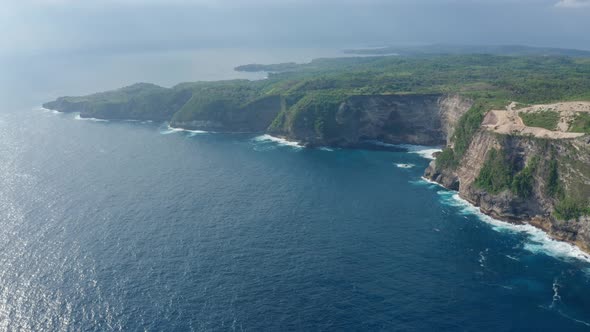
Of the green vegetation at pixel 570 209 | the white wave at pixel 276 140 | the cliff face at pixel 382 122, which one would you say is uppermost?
the cliff face at pixel 382 122

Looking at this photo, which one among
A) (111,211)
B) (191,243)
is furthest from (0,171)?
(191,243)

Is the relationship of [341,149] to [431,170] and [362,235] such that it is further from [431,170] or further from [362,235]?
[362,235]

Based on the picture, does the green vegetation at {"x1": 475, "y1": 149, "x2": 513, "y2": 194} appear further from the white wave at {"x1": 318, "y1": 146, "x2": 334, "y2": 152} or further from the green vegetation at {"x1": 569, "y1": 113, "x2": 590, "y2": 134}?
the white wave at {"x1": 318, "y1": 146, "x2": 334, "y2": 152}

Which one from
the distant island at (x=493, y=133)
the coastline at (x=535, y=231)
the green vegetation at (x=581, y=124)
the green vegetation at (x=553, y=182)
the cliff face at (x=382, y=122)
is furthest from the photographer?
the cliff face at (x=382, y=122)

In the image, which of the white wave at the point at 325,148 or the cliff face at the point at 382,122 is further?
the cliff face at the point at 382,122

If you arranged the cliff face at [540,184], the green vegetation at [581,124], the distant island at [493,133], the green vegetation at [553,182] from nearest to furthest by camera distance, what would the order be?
the cliff face at [540,184] < the green vegetation at [553,182] < the distant island at [493,133] < the green vegetation at [581,124]

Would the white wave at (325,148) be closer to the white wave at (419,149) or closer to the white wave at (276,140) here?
the white wave at (276,140)

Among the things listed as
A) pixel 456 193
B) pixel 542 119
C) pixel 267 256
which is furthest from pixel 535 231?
pixel 267 256

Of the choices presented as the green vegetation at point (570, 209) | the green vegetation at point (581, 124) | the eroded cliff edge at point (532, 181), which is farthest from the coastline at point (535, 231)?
the green vegetation at point (581, 124)
